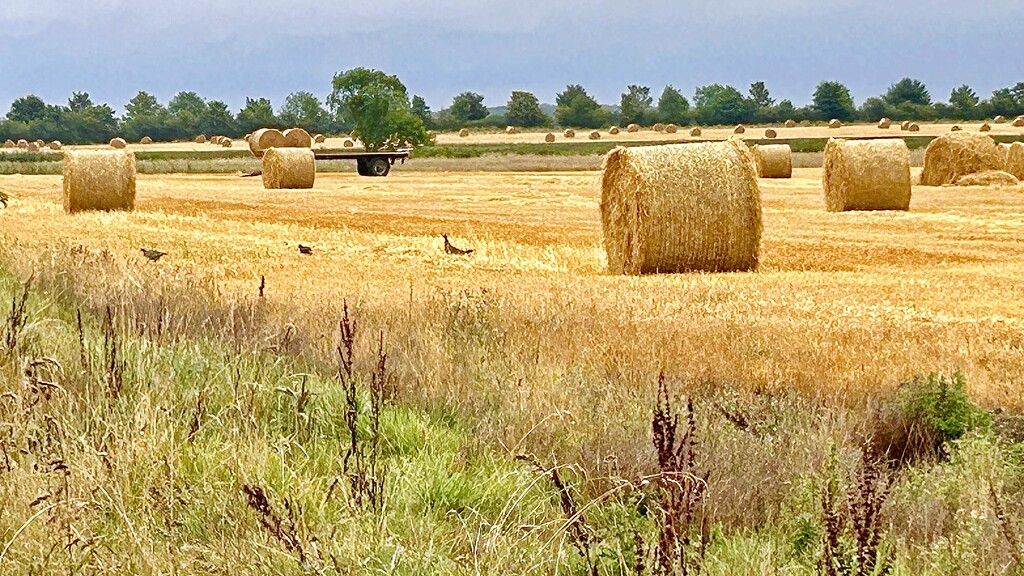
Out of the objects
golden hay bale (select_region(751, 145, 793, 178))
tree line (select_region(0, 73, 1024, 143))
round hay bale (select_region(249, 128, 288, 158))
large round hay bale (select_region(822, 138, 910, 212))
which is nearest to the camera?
large round hay bale (select_region(822, 138, 910, 212))

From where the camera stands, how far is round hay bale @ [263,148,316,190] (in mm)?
34906

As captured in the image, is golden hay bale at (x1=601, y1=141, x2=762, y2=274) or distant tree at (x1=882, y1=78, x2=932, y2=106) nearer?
golden hay bale at (x1=601, y1=141, x2=762, y2=274)

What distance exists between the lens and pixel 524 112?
8906 cm

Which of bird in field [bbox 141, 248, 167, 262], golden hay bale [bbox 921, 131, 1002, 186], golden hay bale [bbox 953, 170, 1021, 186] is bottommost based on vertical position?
bird in field [bbox 141, 248, 167, 262]

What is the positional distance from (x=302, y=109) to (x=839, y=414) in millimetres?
131002

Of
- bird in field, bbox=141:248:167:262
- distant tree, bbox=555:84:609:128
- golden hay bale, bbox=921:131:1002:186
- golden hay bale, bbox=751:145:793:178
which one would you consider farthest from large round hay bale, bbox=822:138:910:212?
distant tree, bbox=555:84:609:128

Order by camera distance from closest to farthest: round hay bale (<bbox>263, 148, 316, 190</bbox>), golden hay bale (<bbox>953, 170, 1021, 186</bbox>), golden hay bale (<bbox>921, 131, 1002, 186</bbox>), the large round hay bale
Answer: the large round hay bale, golden hay bale (<bbox>953, 170, 1021, 186</bbox>), golden hay bale (<bbox>921, 131, 1002, 186</bbox>), round hay bale (<bbox>263, 148, 316, 190</bbox>)

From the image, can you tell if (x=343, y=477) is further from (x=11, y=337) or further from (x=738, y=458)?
(x=11, y=337)

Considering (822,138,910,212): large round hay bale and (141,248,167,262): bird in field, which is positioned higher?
(822,138,910,212): large round hay bale

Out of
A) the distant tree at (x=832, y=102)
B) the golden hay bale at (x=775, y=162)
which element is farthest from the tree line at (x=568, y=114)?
the golden hay bale at (x=775, y=162)

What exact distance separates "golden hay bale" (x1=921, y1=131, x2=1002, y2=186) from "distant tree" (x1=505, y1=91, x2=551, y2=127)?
2248 inches

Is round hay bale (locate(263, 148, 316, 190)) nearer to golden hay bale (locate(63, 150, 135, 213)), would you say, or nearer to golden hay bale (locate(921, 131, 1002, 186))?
golden hay bale (locate(63, 150, 135, 213))

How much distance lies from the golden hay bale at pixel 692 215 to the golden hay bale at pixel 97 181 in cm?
1281

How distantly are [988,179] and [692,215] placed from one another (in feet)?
63.2
